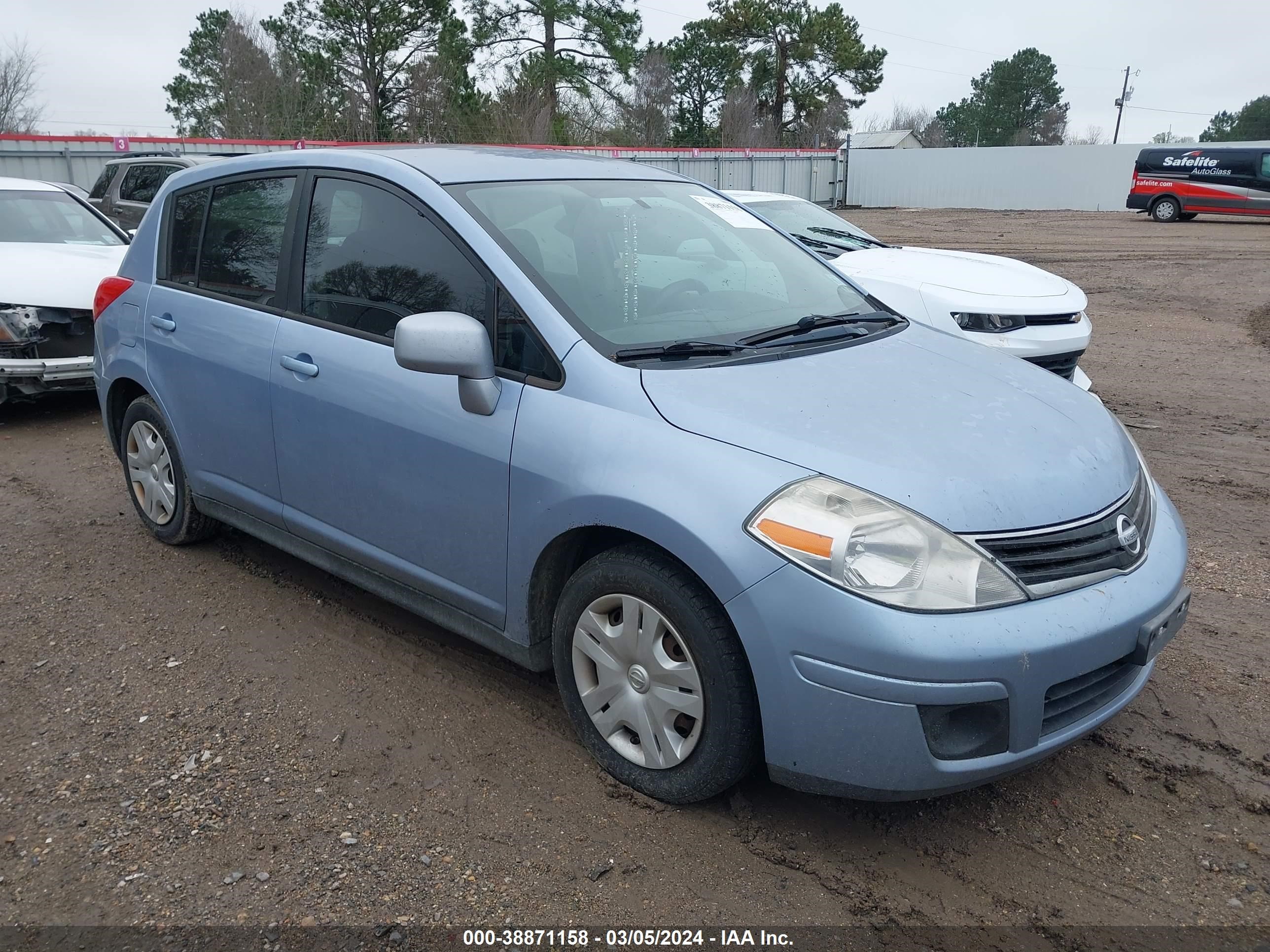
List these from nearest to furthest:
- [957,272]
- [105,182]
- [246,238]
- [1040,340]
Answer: [246,238] < [1040,340] < [957,272] < [105,182]

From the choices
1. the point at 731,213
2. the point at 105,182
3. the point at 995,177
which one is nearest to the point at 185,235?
the point at 731,213

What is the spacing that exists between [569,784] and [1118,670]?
1.59 meters

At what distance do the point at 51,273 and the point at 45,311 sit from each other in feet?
1.51

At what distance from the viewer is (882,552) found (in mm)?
2428

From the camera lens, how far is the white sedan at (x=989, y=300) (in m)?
6.36

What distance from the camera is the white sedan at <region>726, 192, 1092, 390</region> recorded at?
250 inches

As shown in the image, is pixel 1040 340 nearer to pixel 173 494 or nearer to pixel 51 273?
pixel 173 494

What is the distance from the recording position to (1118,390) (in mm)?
8055

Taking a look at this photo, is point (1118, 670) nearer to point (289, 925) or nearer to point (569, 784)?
point (569, 784)

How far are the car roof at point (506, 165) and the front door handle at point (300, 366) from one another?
805 millimetres

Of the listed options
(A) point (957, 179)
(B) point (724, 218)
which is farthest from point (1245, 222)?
(B) point (724, 218)

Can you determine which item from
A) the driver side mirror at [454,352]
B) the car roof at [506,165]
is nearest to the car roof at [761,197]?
the car roof at [506,165]

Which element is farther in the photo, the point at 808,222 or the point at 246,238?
the point at 808,222

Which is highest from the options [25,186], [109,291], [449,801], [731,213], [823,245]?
[731,213]
